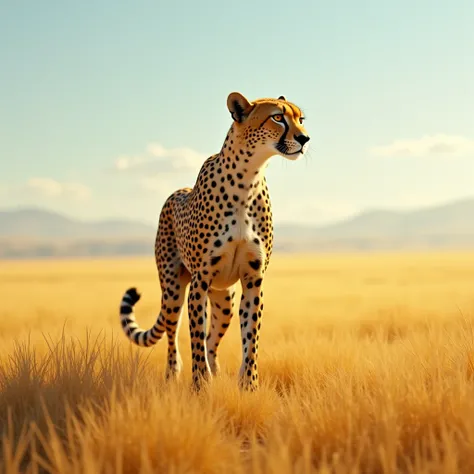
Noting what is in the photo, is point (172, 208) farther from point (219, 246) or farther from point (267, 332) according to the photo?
point (267, 332)

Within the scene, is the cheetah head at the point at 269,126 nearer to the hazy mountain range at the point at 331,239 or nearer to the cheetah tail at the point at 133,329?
the cheetah tail at the point at 133,329

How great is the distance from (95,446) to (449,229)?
186m

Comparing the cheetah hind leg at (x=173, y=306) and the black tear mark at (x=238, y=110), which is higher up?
the black tear mark at (x=238, y=110)

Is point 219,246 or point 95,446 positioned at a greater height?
point 219,246

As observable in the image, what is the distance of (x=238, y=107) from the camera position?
4.37m

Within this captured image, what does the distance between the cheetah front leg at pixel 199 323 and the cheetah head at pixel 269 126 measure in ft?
2.89

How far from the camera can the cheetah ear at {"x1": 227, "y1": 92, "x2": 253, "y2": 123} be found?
4.34m

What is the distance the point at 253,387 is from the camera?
4.33 metres

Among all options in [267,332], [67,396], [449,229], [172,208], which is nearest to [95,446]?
[67,396]

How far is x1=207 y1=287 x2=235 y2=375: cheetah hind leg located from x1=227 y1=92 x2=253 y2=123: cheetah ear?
4.25 ft

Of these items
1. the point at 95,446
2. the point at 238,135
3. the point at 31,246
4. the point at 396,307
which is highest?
the point at 31,246

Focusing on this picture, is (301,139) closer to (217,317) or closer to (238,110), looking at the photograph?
(238,110)

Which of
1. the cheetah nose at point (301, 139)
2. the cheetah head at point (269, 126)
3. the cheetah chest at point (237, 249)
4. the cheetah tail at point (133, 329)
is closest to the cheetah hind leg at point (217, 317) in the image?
the cheetah tail at point (133, 329)

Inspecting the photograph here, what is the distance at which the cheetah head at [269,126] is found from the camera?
4.15m
